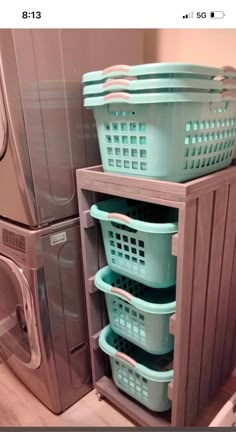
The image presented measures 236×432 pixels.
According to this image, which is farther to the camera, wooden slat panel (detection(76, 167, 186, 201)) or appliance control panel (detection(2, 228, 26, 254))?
appliance control panel (detection(2, 228, 26, 254))

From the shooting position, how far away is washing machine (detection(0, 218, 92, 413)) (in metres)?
1.14

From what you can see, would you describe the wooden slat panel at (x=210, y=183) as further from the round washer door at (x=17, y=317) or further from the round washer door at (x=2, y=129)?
the round washer door at (x=17, y=317)

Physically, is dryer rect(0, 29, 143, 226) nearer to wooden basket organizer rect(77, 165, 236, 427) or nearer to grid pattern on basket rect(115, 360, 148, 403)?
wooden basket organizer rect(77, 165, 236, 427)

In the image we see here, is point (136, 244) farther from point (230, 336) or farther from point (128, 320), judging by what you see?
point (230, 336)

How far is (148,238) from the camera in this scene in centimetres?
98

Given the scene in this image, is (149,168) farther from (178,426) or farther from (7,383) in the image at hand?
(7,383)

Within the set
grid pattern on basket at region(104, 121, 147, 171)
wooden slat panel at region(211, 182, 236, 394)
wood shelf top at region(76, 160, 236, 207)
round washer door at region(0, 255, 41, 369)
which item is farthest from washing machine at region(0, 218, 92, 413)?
wooden slat panel at region(211, 182, 236, 394)

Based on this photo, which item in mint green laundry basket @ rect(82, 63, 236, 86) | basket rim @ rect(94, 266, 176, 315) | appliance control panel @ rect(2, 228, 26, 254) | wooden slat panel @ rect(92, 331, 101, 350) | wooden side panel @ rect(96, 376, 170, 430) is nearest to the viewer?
mint green laundry basket @ rect(82, 63, 236, 86)

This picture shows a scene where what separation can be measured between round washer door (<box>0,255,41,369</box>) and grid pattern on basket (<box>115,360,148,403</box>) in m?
0.34

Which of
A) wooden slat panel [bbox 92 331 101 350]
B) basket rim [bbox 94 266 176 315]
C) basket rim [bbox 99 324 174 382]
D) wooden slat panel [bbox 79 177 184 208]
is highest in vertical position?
wooden slat panel [bbox 79 177 184 208]

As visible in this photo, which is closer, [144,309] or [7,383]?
[144,309]

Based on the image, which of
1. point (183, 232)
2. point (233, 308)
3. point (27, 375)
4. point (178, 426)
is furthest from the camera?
point (27, 375)

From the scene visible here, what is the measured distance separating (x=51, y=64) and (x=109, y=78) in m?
0.23
